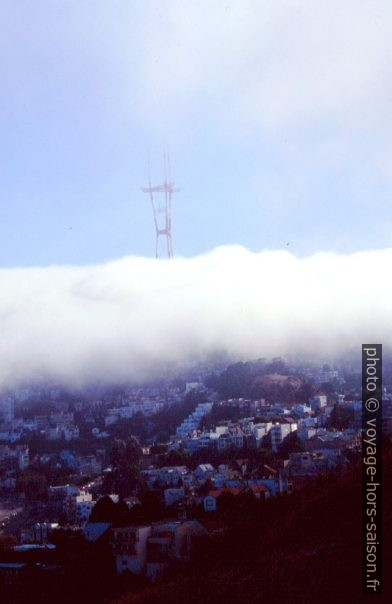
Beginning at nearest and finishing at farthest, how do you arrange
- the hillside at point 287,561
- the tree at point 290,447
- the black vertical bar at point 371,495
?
the black vertical bar at point 371,495 → the hillside at point 287,561 → the tree at point 290,447

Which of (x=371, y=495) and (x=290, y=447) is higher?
(x=371, y=495)

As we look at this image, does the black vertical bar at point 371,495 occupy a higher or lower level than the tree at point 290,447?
higher

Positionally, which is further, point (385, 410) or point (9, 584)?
point (385, 410)

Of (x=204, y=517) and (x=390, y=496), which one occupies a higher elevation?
(x=390, y=496)

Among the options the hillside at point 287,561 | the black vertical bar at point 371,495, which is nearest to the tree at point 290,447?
the hillside at point 287,561

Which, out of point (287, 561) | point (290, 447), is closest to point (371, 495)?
point (287, 561)

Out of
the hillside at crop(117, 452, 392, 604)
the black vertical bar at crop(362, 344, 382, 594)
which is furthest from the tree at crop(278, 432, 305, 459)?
the black vertical bar at crop(362, 344, 382, 594)

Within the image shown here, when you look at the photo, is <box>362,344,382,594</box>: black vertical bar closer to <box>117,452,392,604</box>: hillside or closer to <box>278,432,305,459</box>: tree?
<box>117,452,392,604</box>: hillside

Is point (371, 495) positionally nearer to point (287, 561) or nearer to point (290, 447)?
point (287, 561)

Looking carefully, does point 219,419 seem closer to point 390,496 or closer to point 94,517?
point 94,517

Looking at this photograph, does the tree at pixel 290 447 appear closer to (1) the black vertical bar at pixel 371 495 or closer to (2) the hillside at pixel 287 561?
(2) the hillside at pixel 287 561

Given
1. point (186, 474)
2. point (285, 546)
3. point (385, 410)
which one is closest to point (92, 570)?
point (285, 546)
